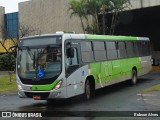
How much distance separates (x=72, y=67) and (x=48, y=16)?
36.8 metres

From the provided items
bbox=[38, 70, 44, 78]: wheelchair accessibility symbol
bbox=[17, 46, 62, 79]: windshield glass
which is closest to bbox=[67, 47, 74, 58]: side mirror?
bbox=[17, 46, 62, 79]: windshield glass

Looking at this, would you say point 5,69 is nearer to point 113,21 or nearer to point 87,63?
point 113,21

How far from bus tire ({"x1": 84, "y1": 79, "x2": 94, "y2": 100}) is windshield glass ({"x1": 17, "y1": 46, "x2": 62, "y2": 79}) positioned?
2.20 m

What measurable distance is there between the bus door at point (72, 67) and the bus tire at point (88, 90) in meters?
0.83

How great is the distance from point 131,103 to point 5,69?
3528 cm

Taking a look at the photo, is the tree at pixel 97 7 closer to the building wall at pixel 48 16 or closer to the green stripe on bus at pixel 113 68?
the building wall at pixel 48 16

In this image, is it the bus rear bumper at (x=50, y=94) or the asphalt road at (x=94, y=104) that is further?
the bus rear bumper at (x=50, y=94)

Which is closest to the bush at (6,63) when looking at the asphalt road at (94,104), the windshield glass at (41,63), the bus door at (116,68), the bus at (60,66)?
the bus door at (116,68)

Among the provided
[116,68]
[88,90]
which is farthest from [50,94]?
[116,68]

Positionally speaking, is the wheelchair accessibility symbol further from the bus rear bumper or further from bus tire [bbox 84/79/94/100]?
bus tire [bbox 84/79/94/100]

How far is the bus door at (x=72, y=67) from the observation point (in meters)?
14.9

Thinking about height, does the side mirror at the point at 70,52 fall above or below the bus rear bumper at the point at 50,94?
above

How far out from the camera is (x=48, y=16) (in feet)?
168

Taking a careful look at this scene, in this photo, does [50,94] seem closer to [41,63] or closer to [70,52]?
[41,63]
